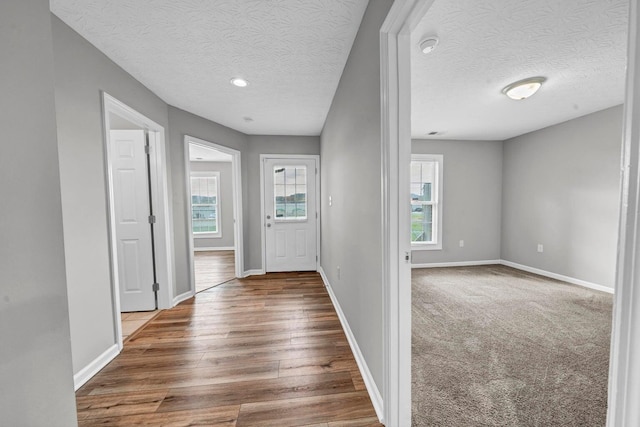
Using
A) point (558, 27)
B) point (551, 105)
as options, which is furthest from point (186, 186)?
point (551, 105)

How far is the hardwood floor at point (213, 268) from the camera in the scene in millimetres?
3686

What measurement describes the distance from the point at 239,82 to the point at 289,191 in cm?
201

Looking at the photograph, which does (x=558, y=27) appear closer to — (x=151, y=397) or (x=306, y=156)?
(x=306, y=156)

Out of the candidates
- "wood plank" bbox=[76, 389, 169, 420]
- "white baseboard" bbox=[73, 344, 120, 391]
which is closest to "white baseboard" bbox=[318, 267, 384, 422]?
"wood plank" bbox=[76, 389, 169, 420]

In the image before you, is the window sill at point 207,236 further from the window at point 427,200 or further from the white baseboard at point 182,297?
the window at point 427,200

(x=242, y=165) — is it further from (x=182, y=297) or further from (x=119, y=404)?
(x=119, y=404)

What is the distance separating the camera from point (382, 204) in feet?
3.89

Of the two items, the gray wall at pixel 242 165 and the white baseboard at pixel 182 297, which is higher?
the gray wall at pixel 242 165

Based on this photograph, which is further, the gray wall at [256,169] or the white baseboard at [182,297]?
the gray wall at [256,169]

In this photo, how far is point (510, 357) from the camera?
5.77ft

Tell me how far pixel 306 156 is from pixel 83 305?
3.20m

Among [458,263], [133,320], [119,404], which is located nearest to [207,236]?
[133,320]

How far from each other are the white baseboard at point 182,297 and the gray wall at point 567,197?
5.18 metres

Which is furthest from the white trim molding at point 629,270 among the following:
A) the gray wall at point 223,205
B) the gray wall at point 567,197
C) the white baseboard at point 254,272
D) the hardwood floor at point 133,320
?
the gray wall at point 223,205
